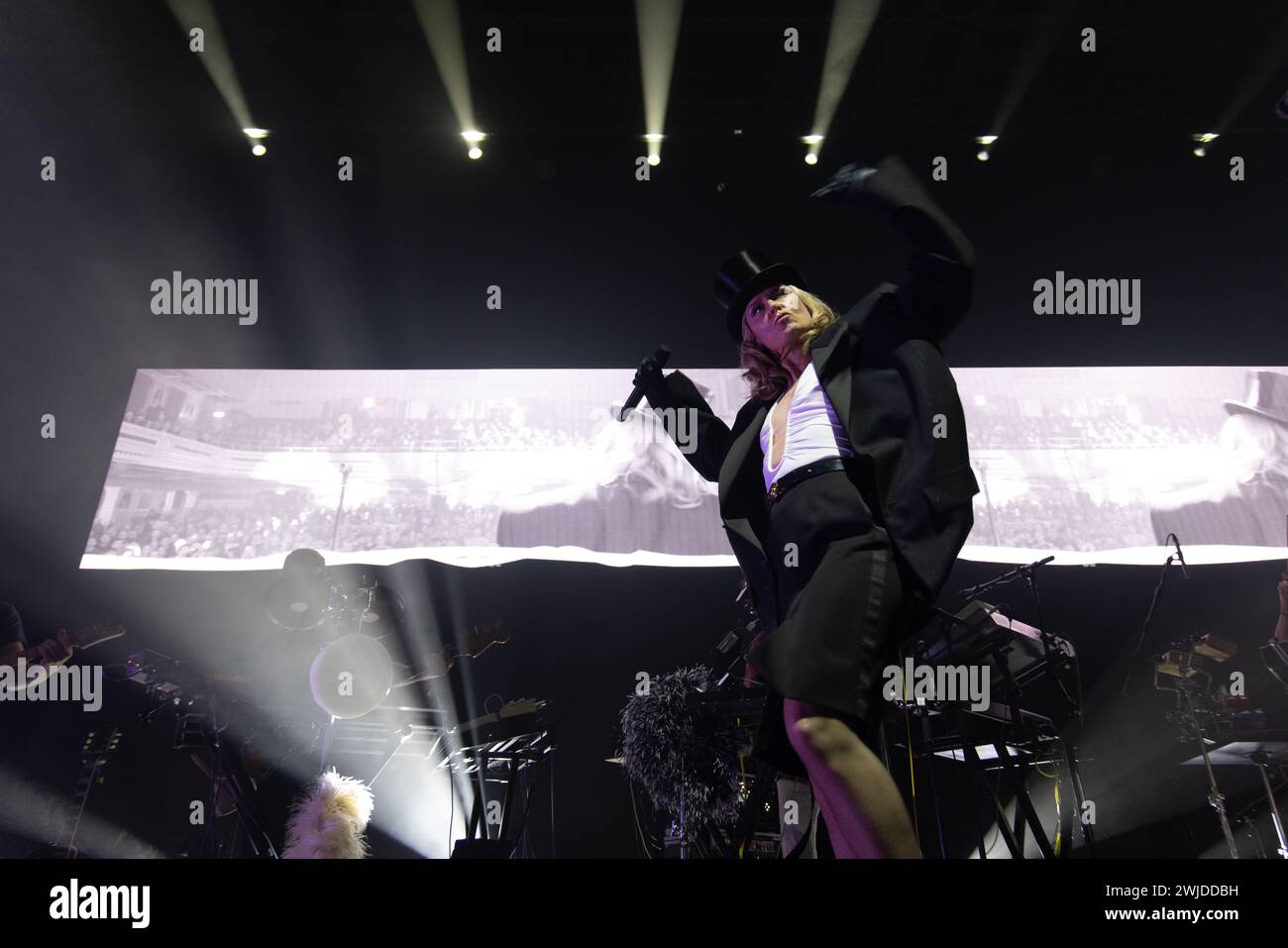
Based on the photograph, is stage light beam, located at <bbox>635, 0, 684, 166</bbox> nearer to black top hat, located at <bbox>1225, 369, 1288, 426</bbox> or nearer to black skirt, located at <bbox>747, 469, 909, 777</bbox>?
black skirt, located at <bbox>747, 469, 909, 777</bbox>

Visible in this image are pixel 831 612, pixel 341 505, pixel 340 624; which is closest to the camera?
pixel 831 612

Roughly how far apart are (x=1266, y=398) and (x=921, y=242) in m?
3.62

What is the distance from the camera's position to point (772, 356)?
2324mm

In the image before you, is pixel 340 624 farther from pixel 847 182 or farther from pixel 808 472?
pixel 847 182

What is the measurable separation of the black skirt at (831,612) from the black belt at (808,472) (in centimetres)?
2

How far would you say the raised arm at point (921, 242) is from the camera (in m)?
1.81

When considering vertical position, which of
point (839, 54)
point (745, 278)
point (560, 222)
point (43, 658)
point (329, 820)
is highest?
point (839, 54)

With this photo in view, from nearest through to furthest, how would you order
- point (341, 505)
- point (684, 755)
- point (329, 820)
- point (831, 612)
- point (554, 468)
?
point (831, 612) < point (329, 820) < point (684, 755) < point (341, 505) < point (554, 468)

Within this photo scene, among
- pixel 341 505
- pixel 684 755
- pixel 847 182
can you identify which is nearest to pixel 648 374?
pixel 847 182

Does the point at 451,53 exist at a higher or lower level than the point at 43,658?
higher

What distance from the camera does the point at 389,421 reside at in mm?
4195

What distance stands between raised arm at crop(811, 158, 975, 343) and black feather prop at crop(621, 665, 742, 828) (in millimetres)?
1867

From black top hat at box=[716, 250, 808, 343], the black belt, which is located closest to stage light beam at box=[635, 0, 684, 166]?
black top hat at box=[716, 250, 808, 343]
